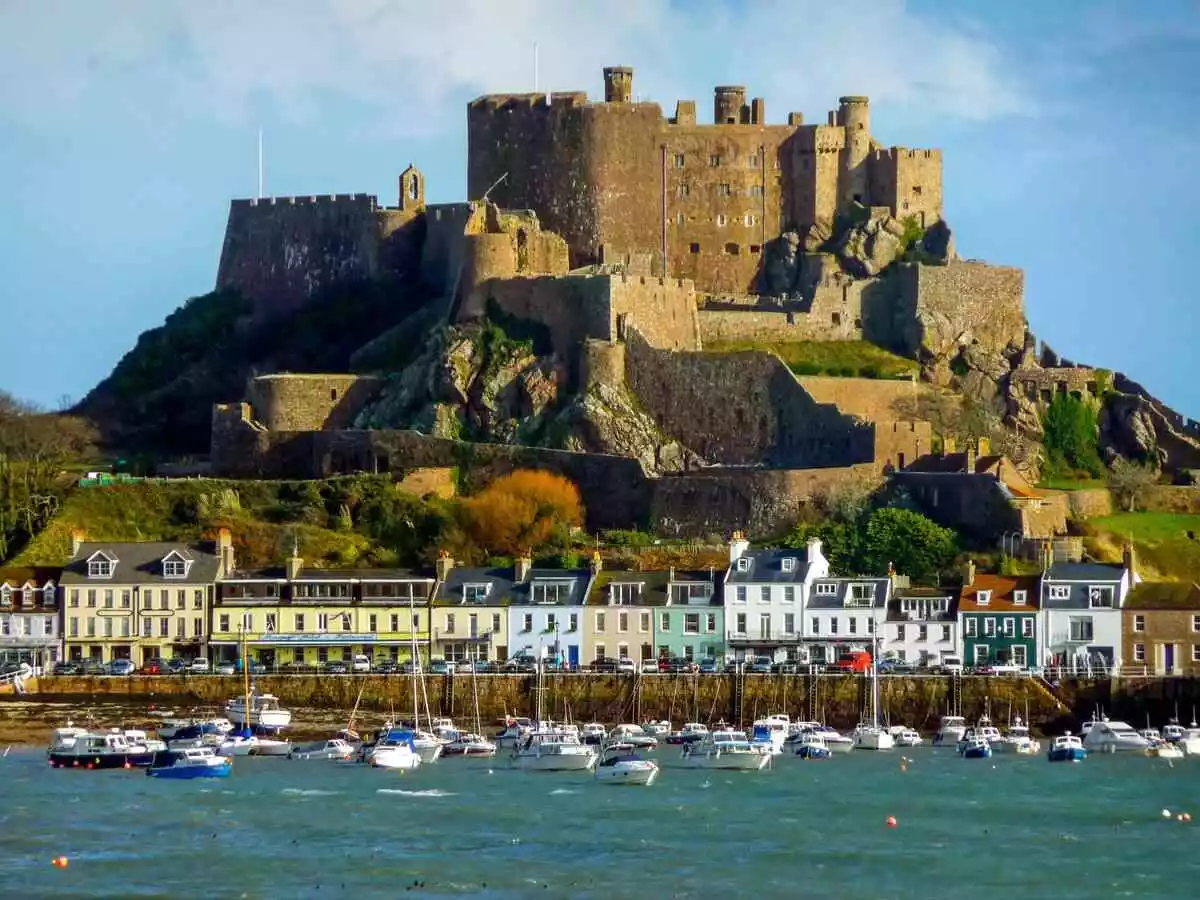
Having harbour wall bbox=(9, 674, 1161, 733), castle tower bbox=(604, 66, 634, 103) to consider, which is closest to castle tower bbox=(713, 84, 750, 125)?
castle tower bbox=(604, 66, 634, 103)

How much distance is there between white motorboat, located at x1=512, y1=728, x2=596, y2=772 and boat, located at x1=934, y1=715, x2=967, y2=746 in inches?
370

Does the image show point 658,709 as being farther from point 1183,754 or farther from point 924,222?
point 924,222

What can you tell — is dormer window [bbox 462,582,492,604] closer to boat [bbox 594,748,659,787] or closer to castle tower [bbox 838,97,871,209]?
boat [bbox 594,748,659,787]

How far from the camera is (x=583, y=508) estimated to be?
105m

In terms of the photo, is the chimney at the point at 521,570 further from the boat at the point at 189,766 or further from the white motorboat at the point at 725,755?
the boat at the point at 189,766

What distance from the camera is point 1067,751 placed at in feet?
283

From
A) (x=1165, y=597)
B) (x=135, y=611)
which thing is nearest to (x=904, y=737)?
(x=1165, y=597)

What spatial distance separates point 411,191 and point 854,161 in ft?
47.6

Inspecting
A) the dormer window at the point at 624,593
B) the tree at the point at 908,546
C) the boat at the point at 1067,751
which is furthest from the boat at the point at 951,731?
the dormer window at the point at 624,593

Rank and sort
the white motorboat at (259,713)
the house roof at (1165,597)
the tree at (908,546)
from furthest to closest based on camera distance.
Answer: the tree at (908,546) < the house roof at (1165,597) < the white motorboat at (259,713)

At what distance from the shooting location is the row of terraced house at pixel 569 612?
94000 millimetres

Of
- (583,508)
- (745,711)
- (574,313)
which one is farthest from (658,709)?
(574,313)

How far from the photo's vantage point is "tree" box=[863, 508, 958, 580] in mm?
99250

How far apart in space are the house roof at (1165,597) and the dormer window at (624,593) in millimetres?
13059
